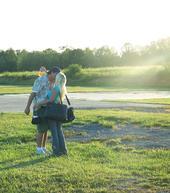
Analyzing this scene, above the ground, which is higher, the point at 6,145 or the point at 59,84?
the point at 59,84

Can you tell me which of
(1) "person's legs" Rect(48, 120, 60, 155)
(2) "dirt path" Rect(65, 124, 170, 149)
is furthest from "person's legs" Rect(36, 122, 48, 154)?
(2) "dirt path" Rect(65, 124, 170, 149)

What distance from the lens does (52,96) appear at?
1026cm

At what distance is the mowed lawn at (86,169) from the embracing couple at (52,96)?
332 mm

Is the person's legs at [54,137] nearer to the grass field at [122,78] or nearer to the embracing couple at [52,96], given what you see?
the embracing couple at [52,96]

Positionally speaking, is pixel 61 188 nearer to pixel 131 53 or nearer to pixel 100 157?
pixel 100 157

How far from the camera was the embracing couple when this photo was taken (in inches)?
402

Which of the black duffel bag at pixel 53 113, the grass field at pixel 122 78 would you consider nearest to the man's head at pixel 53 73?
the black duffel bag at pixel 53 113

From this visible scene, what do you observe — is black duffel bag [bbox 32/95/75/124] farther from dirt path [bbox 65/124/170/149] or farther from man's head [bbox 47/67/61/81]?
dirt path [bbox 65/124/170/149]

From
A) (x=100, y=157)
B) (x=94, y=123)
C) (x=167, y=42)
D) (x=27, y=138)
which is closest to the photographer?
(x=100, y=157)

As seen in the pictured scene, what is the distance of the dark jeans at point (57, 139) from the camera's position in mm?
10180

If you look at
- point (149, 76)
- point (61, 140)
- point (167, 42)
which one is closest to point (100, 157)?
point (61, 140)

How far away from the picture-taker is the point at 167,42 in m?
89.4

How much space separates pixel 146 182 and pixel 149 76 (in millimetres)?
67219

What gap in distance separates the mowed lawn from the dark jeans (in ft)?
0.88
